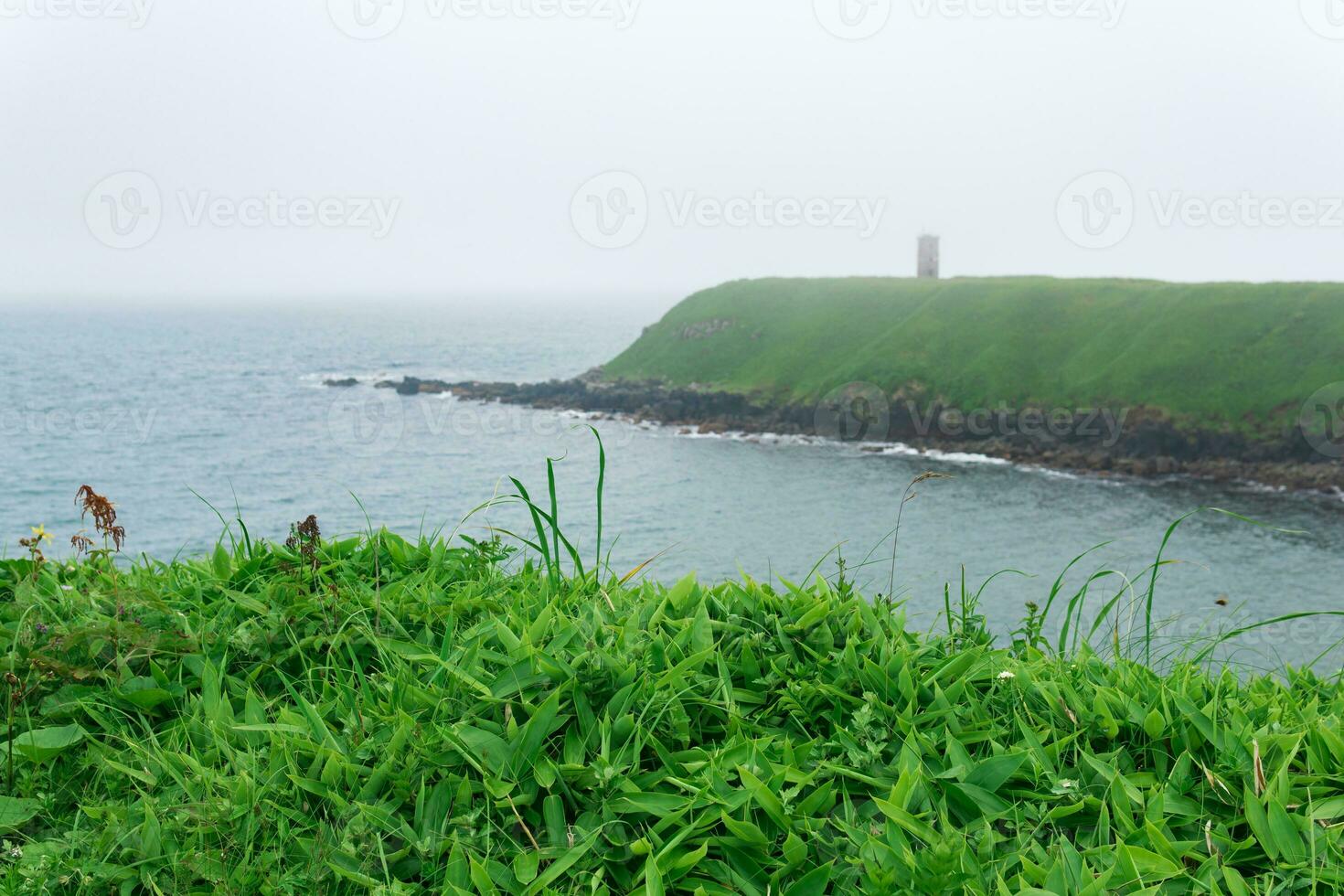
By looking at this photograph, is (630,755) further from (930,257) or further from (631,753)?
(930,257)

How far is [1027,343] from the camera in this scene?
63.9m

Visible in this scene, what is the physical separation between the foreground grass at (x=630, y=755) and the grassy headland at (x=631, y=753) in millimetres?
10

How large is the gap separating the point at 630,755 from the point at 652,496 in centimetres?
4451

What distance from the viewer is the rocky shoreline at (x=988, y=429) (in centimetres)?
4462

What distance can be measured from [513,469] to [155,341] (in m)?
151

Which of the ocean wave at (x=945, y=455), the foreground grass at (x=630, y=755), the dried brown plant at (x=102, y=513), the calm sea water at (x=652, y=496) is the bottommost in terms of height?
the calm sea water at (x=652, y=496)

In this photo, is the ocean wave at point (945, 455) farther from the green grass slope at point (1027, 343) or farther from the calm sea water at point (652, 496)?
the green grass slope at point (1027, 343)

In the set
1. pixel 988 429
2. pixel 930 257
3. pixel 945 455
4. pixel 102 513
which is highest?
pixel 930 257

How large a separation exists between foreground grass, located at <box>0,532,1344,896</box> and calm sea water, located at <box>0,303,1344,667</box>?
1157mm

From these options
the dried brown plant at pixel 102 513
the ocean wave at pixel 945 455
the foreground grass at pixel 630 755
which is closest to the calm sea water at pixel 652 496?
the ocean wave at pixel 945 455

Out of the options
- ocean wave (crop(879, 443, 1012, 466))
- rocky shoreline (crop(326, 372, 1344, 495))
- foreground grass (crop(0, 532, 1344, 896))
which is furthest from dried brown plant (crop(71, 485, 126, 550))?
ocean wave (crop(879, 443, 1012, 466))

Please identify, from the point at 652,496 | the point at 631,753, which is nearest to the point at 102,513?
the point at 631,753

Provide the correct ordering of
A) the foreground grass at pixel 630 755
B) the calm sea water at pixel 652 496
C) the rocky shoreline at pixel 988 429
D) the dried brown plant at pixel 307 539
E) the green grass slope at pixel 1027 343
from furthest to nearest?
the green grass slope at pixel 1027 343
the rocky shoreline at pixel 988 429
the calm sea water at pixel 652 496
the dried brown plant at pixel 307 539
the foreground grass at pixel 630 755

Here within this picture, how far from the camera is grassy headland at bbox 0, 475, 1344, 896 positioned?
2.30 metres
